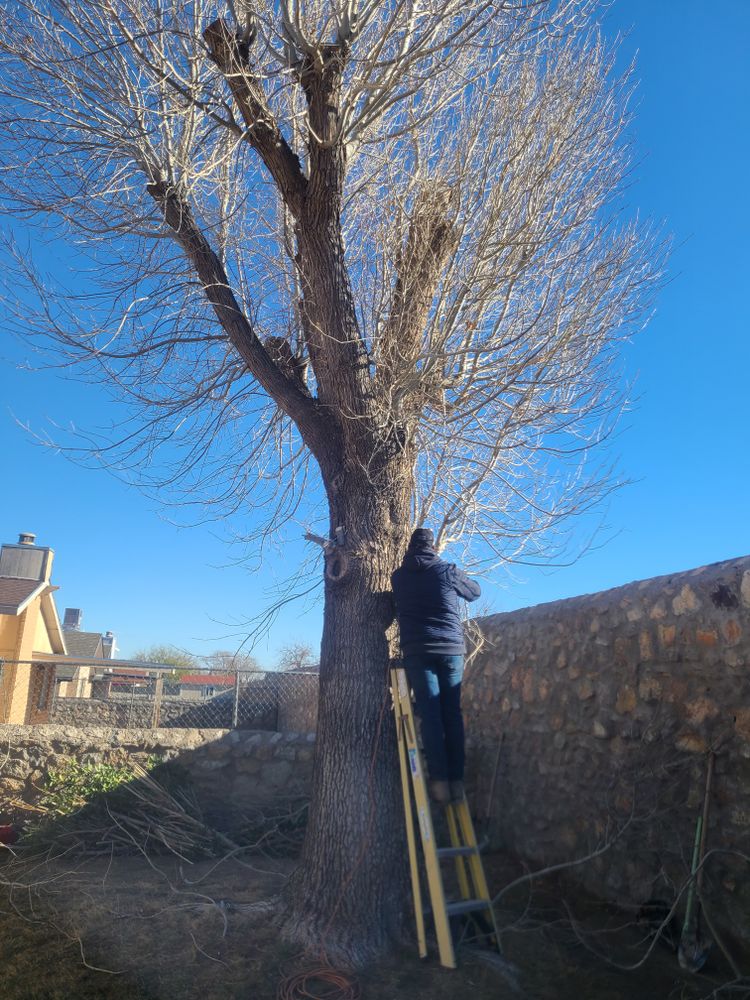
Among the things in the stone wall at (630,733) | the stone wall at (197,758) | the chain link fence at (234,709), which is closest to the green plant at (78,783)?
the stone wall at (197,758)

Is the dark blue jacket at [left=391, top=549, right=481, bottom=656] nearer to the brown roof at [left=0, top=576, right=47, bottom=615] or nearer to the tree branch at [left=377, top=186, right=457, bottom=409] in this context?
the tree branch at [left=377, top=186, right=457, bottom=409]

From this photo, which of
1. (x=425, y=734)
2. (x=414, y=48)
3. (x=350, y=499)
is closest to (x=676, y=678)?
(x=425, y=734)

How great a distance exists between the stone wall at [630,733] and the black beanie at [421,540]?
1403 millimetres

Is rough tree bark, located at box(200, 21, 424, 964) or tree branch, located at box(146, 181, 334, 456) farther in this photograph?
tree branch, located at box(146, 181, 334, 456)

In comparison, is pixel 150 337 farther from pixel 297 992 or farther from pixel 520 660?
pixel 297 992

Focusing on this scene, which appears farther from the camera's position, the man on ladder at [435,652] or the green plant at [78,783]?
the green plant at [78,783]

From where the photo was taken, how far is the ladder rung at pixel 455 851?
404 cm

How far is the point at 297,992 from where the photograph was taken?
12.2 ft

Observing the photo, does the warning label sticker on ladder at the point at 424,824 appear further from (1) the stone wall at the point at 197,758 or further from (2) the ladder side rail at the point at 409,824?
(1) the stone wall at the point at 197,758

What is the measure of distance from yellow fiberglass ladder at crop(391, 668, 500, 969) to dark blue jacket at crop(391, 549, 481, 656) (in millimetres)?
238

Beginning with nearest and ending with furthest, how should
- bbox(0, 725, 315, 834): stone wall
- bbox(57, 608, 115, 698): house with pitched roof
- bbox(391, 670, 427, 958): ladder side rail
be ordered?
bbox(391, 670, 427, 958): ladder side rail, bbox(0, 725, 315, 834): stone wall, bbox(57, 608, 115, 698): house with pitched roof

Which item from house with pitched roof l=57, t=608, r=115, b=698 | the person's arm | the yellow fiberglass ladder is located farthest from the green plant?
house with pitched roof l=57, t=608, r=115, b=698

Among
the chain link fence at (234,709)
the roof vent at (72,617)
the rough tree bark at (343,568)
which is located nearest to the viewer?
the rough tree bark at (343,568)

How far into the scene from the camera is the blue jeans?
14.1 ft
